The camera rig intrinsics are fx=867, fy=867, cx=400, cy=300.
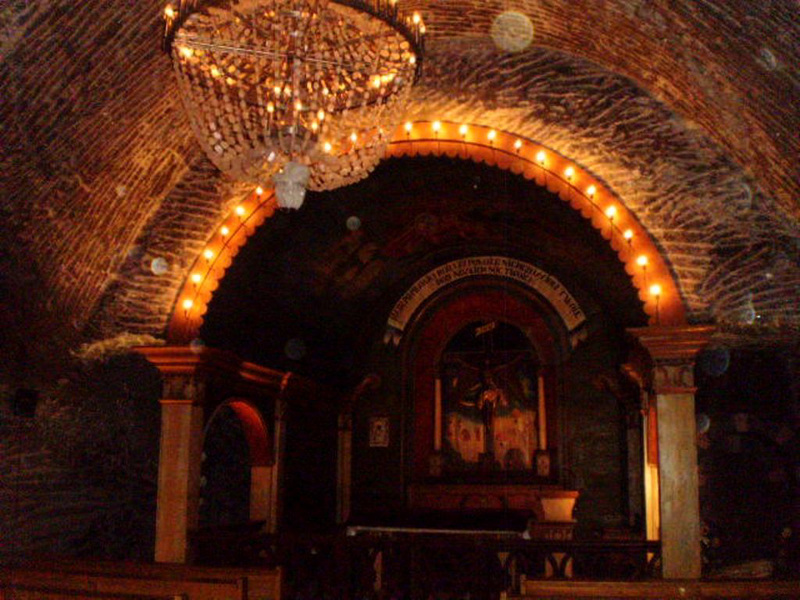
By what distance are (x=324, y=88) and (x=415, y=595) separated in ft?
18.1

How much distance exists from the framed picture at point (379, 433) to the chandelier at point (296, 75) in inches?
305

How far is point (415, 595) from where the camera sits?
8.91 m

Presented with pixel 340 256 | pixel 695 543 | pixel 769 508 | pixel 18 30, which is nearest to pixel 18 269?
pixel 18 30

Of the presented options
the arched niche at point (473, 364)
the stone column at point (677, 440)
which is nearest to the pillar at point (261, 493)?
the arched niche at point (473, 364)

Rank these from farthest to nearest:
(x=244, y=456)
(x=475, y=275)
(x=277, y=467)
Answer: (x=475, y=275) → (x=244, y=456) → (x=277, y=467)

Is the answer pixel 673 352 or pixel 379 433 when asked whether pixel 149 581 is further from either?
pixel 379 433

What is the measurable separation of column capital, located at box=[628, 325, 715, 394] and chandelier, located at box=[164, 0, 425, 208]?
3.56 metres

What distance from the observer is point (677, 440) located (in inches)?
317

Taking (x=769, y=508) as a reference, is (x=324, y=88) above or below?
above

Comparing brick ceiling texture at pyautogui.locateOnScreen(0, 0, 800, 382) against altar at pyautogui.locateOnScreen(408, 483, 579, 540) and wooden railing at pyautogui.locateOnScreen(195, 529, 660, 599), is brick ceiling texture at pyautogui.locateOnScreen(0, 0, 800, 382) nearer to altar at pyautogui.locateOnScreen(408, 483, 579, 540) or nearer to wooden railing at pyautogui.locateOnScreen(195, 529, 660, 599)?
wooden railing at pyautogui.locateOnScreen(195, 529, 660, 599)

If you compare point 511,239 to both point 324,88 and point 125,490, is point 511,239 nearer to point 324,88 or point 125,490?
point 125,490

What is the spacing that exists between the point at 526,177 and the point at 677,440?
3.02 meters

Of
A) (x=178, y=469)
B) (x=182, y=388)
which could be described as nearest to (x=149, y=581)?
(x=178, y=469)

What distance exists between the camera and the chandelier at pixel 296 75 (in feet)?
17.4
